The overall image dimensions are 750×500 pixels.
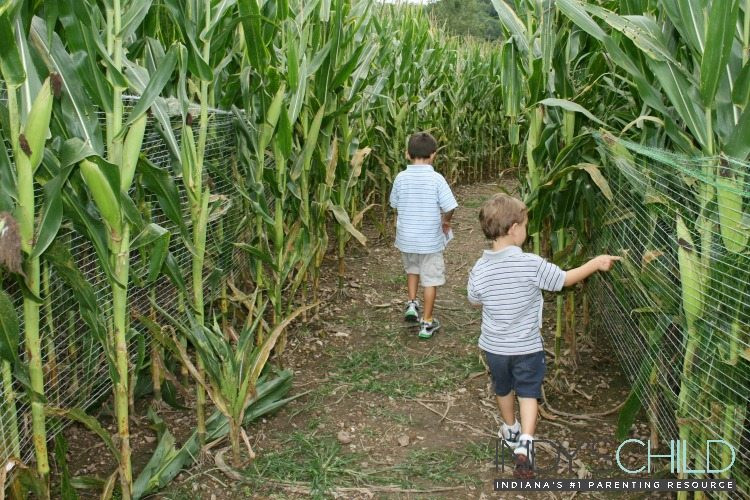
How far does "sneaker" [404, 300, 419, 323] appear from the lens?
520cm

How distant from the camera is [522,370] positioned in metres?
3.12

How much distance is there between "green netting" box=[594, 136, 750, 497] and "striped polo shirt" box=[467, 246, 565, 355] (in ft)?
1.29

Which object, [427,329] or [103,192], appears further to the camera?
[427,329]

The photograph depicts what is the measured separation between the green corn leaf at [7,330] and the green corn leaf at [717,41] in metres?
2.44

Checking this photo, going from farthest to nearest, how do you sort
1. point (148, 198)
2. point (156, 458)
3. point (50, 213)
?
point (148, 198) → point (156, 458) → point (50, 213)

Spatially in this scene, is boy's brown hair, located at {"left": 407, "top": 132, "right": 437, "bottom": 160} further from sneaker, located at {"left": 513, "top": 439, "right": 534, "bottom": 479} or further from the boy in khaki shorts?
sneaker, located at {"left": 513, "top": 439, "right": 534, "bottom": 479}

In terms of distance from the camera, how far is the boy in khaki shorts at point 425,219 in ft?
16.2

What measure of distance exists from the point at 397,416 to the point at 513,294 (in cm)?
106

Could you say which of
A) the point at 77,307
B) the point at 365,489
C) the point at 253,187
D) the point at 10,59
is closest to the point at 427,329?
the point at 253,187

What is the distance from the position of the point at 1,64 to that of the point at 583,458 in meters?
2.88

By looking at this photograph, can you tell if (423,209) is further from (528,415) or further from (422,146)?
(528,415)

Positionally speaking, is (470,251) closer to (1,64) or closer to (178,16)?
(178,16)

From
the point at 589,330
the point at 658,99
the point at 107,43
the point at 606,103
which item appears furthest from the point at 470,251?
the point at 107,43

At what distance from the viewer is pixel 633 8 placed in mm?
3133
